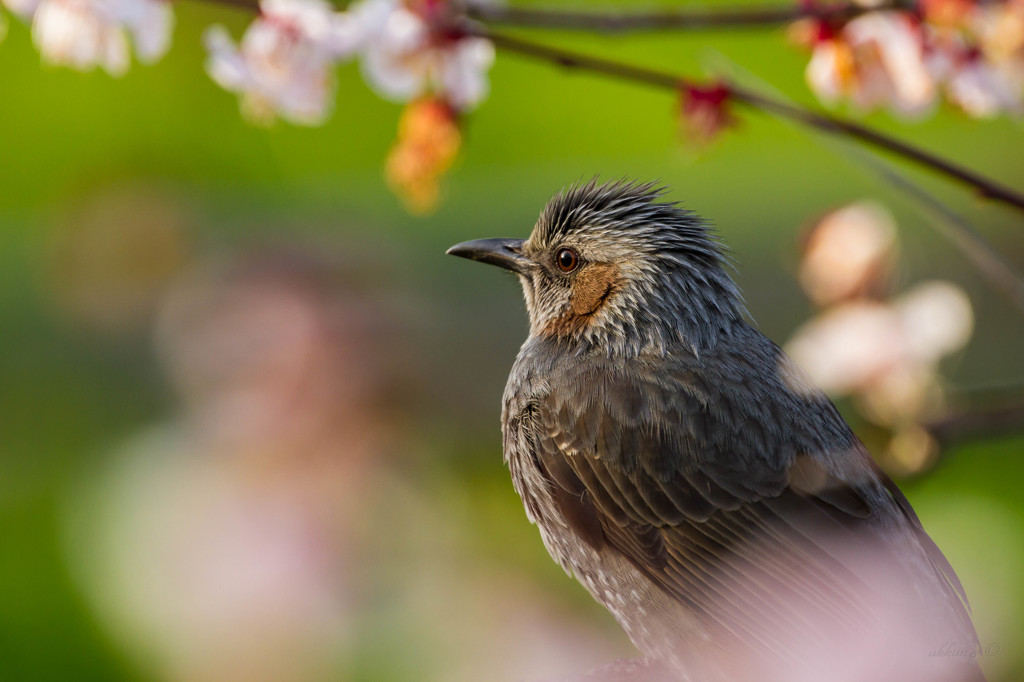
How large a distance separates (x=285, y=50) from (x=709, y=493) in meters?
1.21

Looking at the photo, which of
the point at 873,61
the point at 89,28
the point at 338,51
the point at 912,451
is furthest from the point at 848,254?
the point at 89,28

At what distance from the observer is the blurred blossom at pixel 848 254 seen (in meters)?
2.83

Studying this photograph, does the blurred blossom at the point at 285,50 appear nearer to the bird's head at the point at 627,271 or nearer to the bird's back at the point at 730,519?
the bird's head at the point at 627,271

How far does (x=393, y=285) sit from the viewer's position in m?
4.60

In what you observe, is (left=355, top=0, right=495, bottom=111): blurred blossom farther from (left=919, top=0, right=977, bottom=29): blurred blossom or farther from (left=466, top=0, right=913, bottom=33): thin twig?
(left=919, top=0, right=977, bottom=29): blurred blossom

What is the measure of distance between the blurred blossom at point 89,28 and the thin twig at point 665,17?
0.62 meters

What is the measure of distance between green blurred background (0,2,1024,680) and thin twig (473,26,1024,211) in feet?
3.10

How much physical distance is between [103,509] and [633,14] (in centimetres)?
290

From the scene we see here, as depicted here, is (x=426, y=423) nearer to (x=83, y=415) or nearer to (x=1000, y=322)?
(x=83, y=415)

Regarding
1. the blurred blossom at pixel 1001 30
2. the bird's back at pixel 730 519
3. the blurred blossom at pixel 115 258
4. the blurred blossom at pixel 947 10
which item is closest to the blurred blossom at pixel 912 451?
the bird's back at pixel 730 519

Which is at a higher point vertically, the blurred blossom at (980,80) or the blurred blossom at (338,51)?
the blurred blossom at (338,51)

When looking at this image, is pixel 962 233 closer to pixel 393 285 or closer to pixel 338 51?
pixel 338 51

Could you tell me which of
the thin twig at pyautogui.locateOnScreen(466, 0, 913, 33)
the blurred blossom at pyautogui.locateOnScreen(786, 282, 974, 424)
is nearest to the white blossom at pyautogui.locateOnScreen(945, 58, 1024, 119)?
the thin twig at pyautogui.locateOnScreen(466, 0, 913, 33)

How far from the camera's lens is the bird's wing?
2102 millimetres
